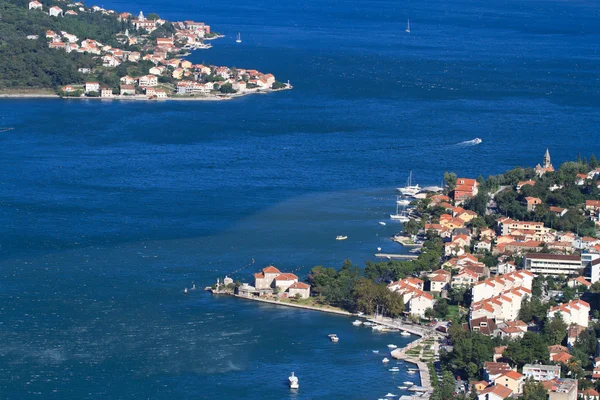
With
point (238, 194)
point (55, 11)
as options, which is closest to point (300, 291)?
point (238, 194)

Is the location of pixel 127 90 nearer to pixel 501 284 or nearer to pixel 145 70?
pixel 145 70

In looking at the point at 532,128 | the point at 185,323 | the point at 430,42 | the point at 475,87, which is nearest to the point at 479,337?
the point at 185,323

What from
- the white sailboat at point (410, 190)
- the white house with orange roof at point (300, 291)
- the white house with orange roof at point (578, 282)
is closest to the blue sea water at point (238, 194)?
the white sailboat at point (410, 190)

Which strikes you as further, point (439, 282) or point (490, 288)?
point (439, 282)

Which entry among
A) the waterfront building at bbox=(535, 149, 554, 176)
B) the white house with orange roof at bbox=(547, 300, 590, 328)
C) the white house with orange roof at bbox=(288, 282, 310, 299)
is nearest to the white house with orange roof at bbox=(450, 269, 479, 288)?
the white house with orange roof at bbox=(547, 300, 590, 328)

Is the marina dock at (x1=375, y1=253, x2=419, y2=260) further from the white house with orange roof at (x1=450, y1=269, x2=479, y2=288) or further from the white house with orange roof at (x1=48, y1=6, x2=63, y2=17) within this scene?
the white house with orange roof at (x1=48, y1=6, x2=63, y2=17)
